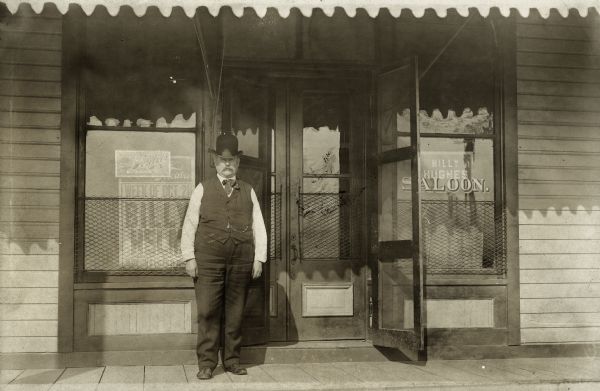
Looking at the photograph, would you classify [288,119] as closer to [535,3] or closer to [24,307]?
A: [535,3]

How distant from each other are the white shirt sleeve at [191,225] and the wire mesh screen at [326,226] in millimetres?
1183

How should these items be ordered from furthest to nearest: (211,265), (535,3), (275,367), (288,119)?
(288,119), (275,367), (211,265), (535,3)

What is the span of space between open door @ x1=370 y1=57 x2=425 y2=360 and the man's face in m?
1.44

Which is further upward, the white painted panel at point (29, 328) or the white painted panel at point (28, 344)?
the white painted panel at point (29, 328)

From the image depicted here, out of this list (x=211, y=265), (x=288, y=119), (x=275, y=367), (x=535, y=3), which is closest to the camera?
(x=535, y=3)

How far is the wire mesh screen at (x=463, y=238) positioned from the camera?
6.89m

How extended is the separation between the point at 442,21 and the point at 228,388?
3.99 metres

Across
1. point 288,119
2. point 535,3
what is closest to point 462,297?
point 288,119

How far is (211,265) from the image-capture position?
5.93m

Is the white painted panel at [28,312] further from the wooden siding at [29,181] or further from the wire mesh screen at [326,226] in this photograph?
the wire mesh screen at [326,226]

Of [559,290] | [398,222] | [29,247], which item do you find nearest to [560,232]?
[559,290]

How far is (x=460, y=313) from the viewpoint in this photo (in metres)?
6.87

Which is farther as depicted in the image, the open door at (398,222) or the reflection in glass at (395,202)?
the reflection in glass at (395,202)

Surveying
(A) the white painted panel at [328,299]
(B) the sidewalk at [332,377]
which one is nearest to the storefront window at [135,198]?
(B) the sidewalk at [332,377]
